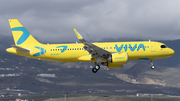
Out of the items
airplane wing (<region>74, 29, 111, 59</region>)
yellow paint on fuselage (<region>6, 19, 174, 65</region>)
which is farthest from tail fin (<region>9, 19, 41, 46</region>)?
airplane wing (<region>74, 29, 111, 59</region>)

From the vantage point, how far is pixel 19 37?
222 ft

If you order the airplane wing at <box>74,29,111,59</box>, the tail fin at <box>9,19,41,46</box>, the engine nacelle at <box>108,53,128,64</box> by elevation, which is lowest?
the engine nacelle at <box>108,53,128,64</box>

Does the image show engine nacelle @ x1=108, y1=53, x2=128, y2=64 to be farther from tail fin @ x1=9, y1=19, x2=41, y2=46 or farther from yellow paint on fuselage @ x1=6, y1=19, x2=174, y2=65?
tail fin @ x1=9, y1=19, x2=41, y2=46

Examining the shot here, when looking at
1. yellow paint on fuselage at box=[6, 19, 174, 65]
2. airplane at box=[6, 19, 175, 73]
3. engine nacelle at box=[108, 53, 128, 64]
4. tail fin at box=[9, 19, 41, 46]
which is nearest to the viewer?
engine nacelle at box=[108, 53, 128, 64]

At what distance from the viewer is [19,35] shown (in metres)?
68.0

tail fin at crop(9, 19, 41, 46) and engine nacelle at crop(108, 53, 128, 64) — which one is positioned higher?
tail fin at crop(9, 19, 41, 46)

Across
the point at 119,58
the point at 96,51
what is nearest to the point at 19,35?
the point at 96,51

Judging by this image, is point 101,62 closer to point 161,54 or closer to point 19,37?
point 161,54

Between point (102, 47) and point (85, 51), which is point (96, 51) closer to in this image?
point (102, 47)

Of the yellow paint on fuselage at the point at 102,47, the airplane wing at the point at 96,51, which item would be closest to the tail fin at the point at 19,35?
the yellow paint on fuselage at the point at 102,47

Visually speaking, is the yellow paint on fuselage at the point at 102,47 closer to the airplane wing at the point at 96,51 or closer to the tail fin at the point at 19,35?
the airplane wing at the point at 96,51

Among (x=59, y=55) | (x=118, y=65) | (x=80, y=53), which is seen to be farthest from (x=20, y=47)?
(x=118, y=65)

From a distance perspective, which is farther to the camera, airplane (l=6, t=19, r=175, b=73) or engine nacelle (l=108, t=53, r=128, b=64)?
airplane (l=6, t=19, r=175, b=73)

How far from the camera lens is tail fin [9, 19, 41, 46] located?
221 feet
